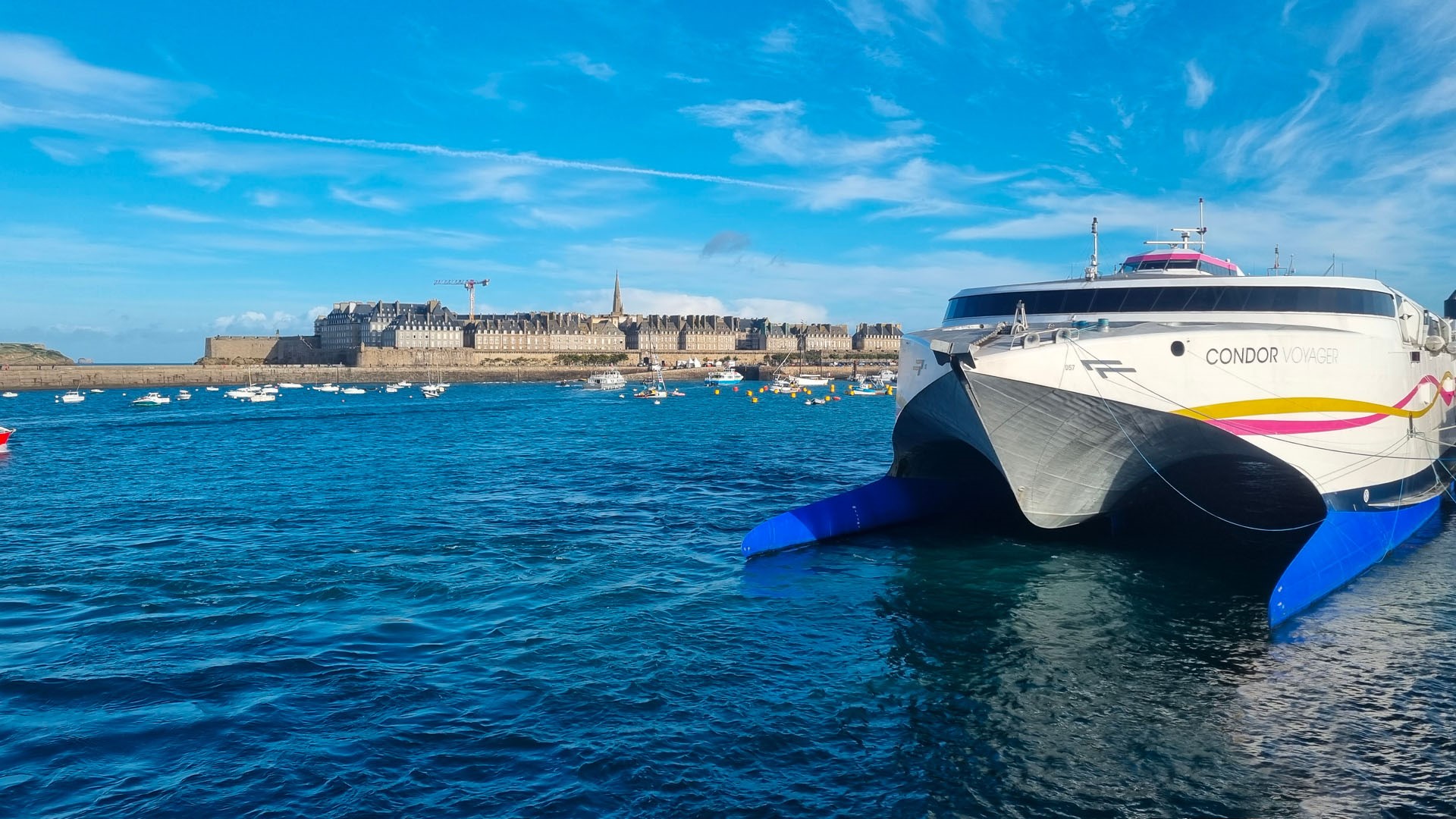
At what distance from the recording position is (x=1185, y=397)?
56.5 ft

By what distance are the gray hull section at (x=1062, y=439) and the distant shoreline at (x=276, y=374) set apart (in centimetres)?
13141

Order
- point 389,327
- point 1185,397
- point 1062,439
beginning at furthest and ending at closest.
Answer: point 389,327, point 1062,439, point 1185,397

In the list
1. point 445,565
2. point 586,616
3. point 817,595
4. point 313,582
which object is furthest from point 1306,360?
point 313,582

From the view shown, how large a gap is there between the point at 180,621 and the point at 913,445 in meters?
16.9

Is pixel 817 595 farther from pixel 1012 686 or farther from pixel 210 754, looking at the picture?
pixel 210 754

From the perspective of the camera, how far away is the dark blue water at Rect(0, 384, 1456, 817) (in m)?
10.4

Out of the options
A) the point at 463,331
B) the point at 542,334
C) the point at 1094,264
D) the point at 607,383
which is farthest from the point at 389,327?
the point at 1094,264

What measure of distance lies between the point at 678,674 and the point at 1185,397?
11051 mm

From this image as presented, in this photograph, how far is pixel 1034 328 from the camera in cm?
2059

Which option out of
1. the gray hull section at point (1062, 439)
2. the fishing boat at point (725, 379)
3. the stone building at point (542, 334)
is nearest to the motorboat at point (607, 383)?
the fishing boat at point (725, 379)

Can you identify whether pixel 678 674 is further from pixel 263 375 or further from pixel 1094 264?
pixel 263 375

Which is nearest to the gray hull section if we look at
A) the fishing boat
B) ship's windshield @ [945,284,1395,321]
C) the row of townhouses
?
ship's windshield @ [945,284,1395,321]

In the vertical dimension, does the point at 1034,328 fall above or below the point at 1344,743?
above

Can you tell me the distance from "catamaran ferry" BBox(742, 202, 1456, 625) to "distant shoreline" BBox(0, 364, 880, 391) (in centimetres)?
12995
